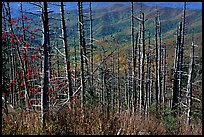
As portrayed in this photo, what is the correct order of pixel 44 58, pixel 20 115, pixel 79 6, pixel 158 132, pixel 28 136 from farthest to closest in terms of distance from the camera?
pixel 79 6, pixel 44 58, pixel 158 132, pixel 20 115, pixel 28 136

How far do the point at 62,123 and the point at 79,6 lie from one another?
8.15 m

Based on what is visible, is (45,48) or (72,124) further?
(45,48)

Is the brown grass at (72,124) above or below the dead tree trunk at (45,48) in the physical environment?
below

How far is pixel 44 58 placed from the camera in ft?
26.9

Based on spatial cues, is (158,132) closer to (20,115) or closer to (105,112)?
(105,112)

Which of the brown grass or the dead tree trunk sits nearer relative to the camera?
the brown grass

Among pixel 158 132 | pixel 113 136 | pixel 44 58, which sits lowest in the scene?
pixel 158 132

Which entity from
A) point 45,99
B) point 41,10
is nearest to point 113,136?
point 45,99

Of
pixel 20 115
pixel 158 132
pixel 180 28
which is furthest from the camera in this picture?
pixel 180 28

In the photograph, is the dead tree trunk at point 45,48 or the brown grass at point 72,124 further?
the dead tree trunk at point 45,48

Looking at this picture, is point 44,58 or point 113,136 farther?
point 44,58

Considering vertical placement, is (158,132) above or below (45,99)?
below

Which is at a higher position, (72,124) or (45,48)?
(45,48)

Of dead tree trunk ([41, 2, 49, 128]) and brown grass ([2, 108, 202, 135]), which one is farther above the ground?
dead tree trunk ([41, 2, 49, 128])
